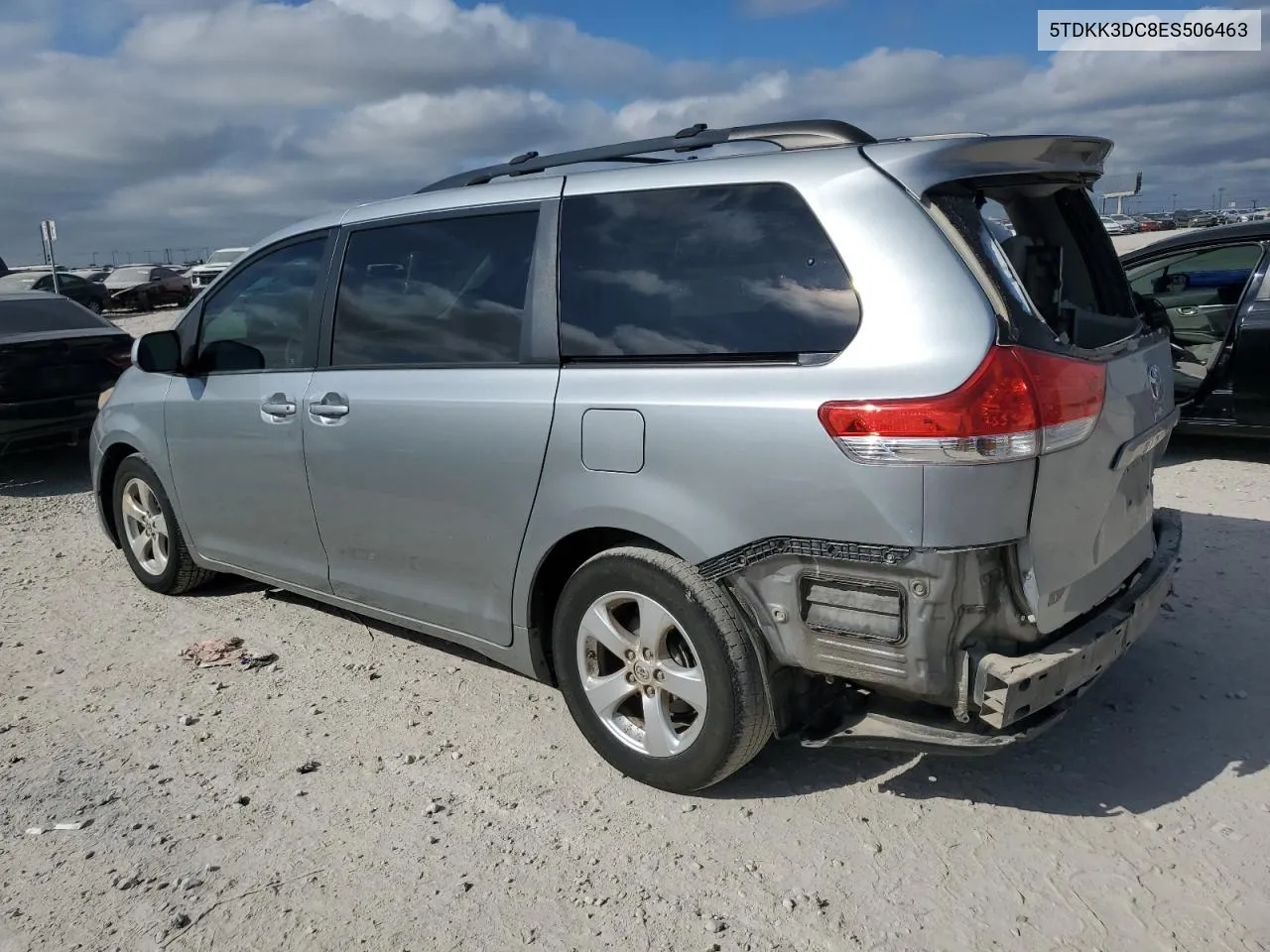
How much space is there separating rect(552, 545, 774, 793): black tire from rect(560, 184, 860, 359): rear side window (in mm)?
655

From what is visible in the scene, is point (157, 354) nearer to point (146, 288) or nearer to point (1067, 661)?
point (1067, 661)

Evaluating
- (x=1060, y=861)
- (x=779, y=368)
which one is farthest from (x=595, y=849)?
(x=779, y=368)

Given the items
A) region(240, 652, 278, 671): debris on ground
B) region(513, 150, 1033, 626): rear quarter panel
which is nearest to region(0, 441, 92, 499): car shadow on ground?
region(240, 652, 278, 671): debris on ground

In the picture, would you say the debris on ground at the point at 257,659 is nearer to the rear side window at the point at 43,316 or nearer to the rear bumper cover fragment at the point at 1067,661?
the rear bumper cover fragment at the point at 1067,661

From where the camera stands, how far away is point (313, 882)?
2.85m

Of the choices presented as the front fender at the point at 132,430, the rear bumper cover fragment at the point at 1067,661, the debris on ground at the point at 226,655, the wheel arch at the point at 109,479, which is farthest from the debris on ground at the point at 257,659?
the rear bumper cover fragment at the point at 1067,661

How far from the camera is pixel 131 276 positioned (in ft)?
115

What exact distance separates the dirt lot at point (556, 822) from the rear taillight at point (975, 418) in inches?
46.7

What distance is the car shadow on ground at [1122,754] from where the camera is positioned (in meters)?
3.16

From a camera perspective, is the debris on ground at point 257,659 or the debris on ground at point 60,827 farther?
the debris on ground at point 257,659

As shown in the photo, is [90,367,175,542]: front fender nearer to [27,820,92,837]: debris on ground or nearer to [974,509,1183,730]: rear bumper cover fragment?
[27,820,92,837]: debris on ground

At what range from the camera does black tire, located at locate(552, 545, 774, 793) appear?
2883 mm

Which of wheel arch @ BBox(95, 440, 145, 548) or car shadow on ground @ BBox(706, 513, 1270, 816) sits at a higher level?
wheel arch @ BBox(95, 440, 145, 548)

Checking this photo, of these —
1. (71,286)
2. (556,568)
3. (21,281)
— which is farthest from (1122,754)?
(71,286)
